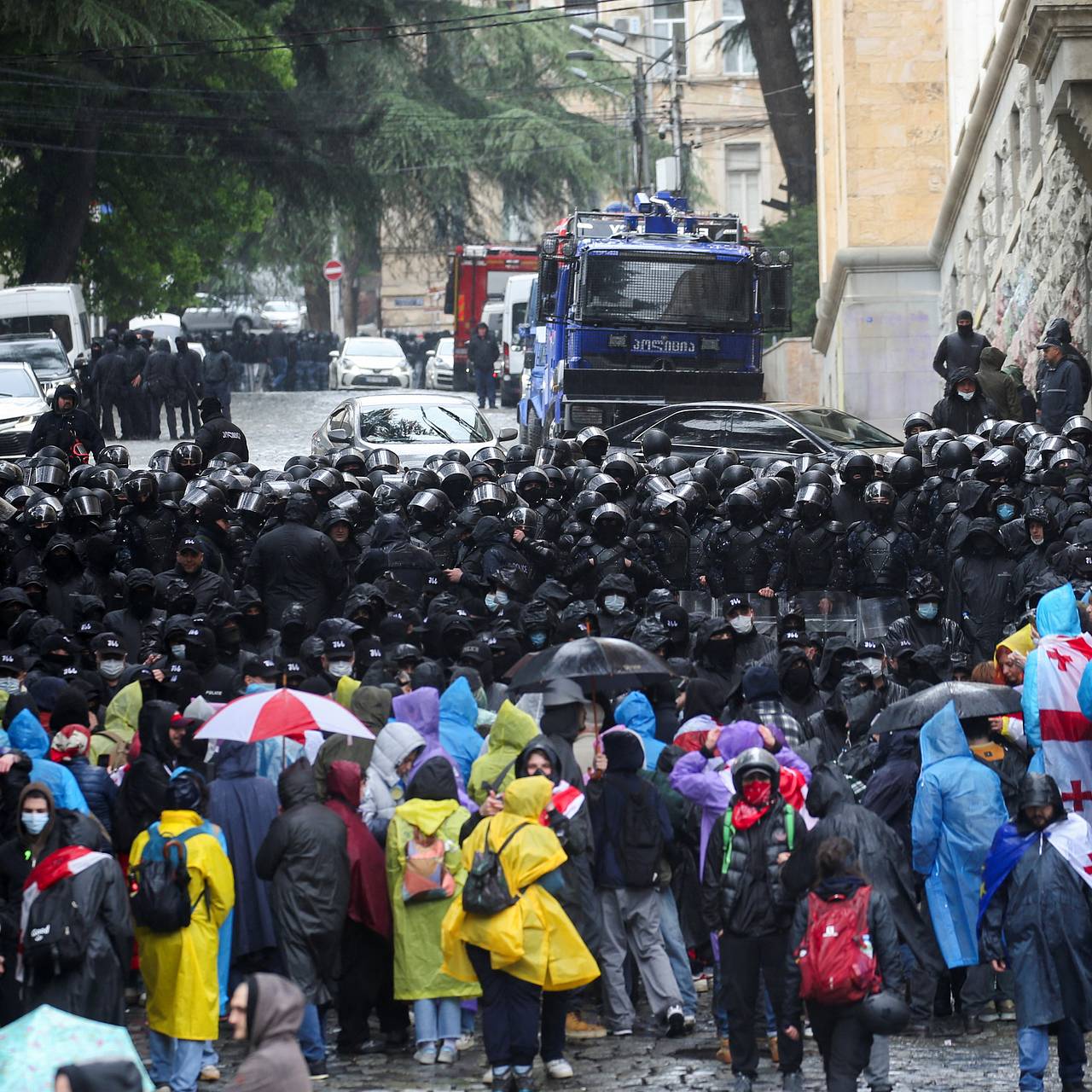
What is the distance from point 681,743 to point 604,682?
974 millimetres

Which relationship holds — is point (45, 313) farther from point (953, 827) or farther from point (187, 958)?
point (953, 827)

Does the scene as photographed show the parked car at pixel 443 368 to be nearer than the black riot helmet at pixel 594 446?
No

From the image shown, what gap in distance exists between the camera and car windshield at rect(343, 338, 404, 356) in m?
47.5

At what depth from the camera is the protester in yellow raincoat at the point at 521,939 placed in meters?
9.08

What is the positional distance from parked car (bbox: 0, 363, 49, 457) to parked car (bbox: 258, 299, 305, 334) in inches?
1460

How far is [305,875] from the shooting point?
9688 millimetres

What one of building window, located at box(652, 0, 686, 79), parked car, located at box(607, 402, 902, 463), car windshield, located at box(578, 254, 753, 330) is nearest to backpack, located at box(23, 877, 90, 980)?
parked car, located at box(607, 402, 902, 463)

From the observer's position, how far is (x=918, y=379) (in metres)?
34.6

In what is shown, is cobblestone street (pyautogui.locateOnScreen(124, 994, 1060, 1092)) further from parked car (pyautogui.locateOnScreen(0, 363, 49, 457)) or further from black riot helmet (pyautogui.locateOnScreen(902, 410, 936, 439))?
parked car (pyautogui.locateOnScreen(0, 363, 49, 457))

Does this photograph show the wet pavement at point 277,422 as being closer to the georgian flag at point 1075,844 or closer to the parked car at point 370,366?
the parked car at point 370,366

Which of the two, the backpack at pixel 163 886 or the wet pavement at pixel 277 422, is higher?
the wet pavement at pixel 277 422

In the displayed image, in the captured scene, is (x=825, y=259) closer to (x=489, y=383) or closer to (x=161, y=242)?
(x=489, y=383)

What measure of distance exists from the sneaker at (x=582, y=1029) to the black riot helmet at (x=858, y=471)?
674 centimetres

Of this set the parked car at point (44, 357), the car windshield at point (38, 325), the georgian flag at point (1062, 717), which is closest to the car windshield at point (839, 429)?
the georgian flag at point (1062, 717)
